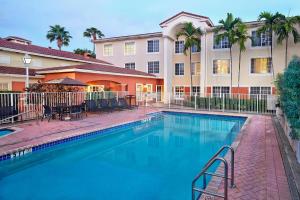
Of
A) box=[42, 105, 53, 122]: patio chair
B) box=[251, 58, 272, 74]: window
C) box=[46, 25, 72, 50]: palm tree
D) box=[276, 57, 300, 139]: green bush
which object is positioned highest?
box=[46, 25, 72, 50]: palm tree

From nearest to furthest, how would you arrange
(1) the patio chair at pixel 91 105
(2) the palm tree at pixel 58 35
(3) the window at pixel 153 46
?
(1) the patio chair at pixel 91 105
(3) the window at pixel 153 46
(2) the palm tree at pixel 58 35

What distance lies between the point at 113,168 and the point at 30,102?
8.48 m

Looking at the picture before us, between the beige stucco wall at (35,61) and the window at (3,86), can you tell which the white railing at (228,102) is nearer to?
the beige stucco wall at (35,61)

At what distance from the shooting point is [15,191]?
5215 mm

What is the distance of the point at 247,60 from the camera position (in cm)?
2212

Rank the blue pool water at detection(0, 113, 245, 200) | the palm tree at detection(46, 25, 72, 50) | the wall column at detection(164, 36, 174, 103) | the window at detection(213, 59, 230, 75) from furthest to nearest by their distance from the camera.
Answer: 1. the palm tree at detection(46, 25, 72, 50)
2. the wall column at detection(164, 36, 174, 103)
3. the window at detection(213, 59, 230, 75)
4. the blue pool water at detection(0, 113, 245, 200)

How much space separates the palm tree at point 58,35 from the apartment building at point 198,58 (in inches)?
610

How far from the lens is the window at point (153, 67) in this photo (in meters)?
27.3

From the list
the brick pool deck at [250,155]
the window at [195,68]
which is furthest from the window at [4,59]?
the window at [195,68]

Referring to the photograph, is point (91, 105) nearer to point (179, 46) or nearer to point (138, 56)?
point (138, 56)

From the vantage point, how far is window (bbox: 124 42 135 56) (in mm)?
28344

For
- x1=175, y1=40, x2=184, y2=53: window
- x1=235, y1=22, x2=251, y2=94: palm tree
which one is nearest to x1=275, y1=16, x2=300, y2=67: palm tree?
x1=235, y1=22, x2=251, y2=94: palm tree

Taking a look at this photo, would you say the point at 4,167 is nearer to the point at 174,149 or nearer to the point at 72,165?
the point at 72,165

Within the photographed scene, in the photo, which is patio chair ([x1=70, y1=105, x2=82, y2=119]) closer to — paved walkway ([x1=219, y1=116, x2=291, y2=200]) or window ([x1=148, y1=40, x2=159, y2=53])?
paved walkway ([x1=219, y1=116, x2=291, y2=200])
